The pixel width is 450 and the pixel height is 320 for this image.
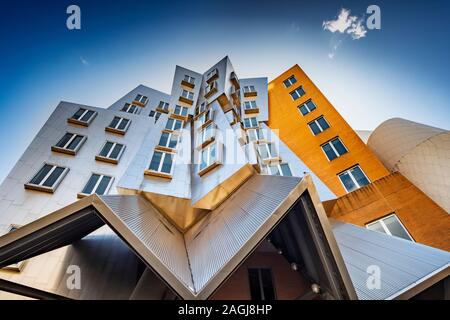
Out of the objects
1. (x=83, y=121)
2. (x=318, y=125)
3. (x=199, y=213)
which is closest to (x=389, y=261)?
(x=199, y=213)

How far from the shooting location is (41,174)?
38.3 feet

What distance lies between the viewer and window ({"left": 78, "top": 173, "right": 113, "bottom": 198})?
11.9m

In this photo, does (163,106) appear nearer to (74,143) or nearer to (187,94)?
(187,94)

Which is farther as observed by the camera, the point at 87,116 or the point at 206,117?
the point at 206,117

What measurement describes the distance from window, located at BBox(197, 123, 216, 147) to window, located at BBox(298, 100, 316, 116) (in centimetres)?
1058

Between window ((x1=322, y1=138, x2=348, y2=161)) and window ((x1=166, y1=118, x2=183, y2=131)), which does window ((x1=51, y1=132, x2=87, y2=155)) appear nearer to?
window ((x1=166, y1=118, x2=183, y2=131))

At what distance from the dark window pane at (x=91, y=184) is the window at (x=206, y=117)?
8548mm

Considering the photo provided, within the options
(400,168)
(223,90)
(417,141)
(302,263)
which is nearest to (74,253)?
(302,263)

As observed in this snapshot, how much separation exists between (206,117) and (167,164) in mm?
6069

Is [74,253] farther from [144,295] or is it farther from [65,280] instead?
[144,295]

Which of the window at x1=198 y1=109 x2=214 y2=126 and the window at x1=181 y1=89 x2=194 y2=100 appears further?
the window at x1=181 y1=89 x2=194 y2=100

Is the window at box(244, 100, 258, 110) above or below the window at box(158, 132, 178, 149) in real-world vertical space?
above

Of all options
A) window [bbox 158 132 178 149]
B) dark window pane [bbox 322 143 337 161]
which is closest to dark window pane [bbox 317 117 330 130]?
dark window pane [bbox 322 143 337 161]

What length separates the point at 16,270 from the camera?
27.9ft
